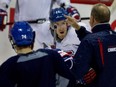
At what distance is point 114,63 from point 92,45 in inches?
6.8

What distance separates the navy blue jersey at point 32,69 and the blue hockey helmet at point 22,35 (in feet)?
0.21

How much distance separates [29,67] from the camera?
209 centimetres

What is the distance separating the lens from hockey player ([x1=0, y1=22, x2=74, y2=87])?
82.0 inches

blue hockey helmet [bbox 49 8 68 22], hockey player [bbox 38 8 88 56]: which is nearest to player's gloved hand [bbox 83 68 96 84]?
hockey player [bbox 38 8 88 56]

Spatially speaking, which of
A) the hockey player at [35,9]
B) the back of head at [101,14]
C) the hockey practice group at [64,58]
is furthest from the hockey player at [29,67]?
the hockey player at [35,9]

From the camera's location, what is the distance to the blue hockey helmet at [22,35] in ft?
6.99

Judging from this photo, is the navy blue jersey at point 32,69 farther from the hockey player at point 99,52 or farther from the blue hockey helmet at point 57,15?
the blue hockey helmet at point 57,15

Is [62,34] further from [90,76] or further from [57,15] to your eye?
[90,76]

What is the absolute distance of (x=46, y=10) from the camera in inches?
154

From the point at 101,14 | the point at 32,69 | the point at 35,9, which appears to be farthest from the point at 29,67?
the point at 35,9

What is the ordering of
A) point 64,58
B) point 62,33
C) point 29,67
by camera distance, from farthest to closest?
point 62,33 < point 64,58 < point 29,67

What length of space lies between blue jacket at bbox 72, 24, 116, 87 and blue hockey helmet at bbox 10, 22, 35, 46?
1.09ft

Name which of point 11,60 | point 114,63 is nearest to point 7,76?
point 11,60

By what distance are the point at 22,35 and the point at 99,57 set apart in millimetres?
477
